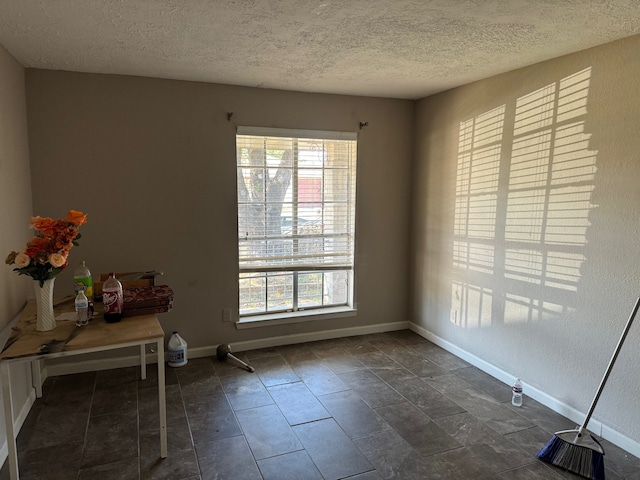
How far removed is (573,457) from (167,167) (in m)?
3.39

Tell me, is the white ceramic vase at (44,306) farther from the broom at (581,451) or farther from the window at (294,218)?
the broom at (581,451)

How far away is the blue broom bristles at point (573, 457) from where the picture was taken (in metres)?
2.20

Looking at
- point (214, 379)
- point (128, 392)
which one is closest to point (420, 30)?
point (214, 379)

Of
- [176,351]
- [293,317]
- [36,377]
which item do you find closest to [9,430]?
[36,377]

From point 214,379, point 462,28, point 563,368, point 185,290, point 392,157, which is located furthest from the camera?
point 392,157

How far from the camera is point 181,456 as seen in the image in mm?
2377

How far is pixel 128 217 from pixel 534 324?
127 inches

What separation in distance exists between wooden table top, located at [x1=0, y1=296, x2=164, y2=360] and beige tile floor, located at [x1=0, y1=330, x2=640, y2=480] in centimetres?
74

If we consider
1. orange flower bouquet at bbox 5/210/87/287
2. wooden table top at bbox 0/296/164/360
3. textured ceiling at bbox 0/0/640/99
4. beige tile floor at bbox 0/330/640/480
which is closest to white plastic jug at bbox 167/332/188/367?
beige tile floor at bbox 0/330/640/480

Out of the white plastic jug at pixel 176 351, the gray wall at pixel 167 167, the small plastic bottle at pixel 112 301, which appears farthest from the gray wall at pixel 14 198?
the white plastic jug at pixel 176 351

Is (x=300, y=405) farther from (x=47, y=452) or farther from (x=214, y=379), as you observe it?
(x=47, y=452)

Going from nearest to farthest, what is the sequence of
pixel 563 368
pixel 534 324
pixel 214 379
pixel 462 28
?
pixel 462 28 < pixel 563 368 < pixel 534 324 < pixel 214 379

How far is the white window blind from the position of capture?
3.80 meters

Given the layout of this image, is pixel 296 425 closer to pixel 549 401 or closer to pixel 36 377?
pixel 549 401
